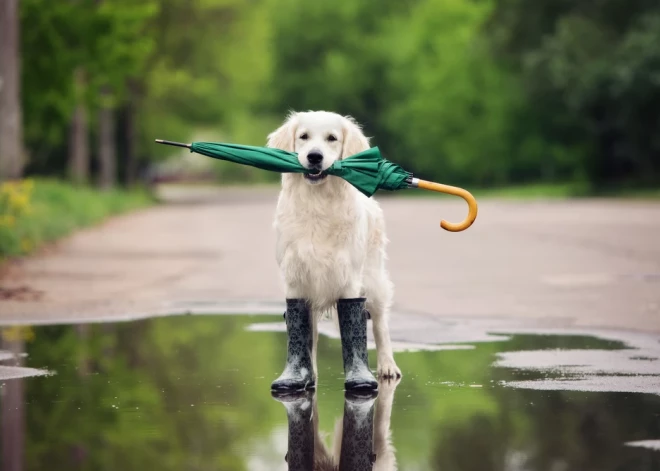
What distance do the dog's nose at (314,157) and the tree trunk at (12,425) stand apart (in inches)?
82.3

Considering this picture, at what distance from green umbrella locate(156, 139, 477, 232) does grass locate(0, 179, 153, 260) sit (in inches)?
443

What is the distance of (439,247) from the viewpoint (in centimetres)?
2309

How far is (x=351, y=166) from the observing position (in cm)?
782

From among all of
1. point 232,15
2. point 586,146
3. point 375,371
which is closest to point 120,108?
point 232,15

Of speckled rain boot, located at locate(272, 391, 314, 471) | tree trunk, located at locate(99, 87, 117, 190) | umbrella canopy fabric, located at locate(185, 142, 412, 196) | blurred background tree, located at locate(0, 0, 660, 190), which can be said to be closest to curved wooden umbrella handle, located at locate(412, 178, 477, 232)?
umbrella canopy fabric, located at locate(185, 142, 412, 196)

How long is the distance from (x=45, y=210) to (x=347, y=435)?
2006 cm

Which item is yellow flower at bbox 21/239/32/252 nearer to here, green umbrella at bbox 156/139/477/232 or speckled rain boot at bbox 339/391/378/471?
green umbrella at bbox 156/139/477/232

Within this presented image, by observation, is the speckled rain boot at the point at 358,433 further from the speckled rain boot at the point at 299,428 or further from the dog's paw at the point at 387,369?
the dog's paw at the point at 387,369

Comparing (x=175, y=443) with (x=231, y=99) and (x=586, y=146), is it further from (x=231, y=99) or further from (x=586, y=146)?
(x=586, y=146)

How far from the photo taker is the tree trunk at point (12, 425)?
5.81 metres

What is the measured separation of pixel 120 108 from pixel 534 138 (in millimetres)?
24724

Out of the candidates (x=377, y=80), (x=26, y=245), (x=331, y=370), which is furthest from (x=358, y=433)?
(x=377, y=80)

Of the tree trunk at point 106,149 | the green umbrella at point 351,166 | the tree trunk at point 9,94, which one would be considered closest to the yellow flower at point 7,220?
the tree trunk at point 9,94

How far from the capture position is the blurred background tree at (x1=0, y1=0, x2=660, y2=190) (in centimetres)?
2908
